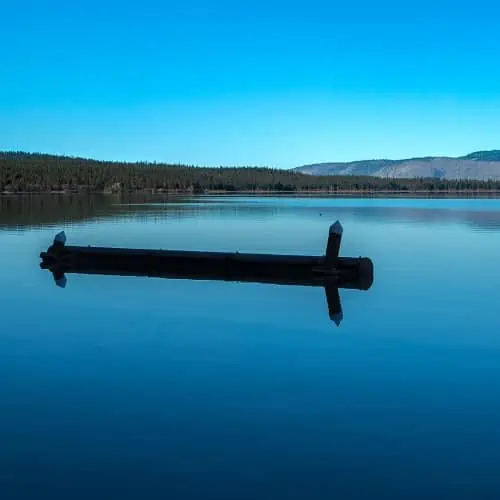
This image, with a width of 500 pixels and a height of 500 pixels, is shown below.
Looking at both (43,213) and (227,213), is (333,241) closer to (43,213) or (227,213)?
(227,213)

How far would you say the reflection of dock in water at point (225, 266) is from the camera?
21422 millimetres

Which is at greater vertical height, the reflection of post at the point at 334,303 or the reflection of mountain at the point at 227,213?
the reflection of mountain at the point at 227,213

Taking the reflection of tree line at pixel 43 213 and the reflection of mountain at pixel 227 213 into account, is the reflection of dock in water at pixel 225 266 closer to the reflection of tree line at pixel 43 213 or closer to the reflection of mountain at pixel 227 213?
the reflection of mountain at pixel 227 213

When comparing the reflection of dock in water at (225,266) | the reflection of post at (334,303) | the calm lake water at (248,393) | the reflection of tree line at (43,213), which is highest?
the reflection of tree line at (43,213)

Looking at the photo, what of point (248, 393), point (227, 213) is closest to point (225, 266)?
point (248, 393)

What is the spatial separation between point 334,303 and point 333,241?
337 cm

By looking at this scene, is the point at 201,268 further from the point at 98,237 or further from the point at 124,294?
the point at 98,237

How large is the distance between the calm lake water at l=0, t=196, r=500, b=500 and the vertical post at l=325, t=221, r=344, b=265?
145 cm

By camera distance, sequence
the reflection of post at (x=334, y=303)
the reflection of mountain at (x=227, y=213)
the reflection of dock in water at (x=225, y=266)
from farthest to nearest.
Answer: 1. the reflection of mountain at (x=227, y=213)
2. the reflection of dock in water at (x=225, y=266)
3. the reflection of post at (x=334, y=303)

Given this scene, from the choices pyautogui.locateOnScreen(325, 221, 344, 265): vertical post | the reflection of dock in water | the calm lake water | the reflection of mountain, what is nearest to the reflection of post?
the reflection of dock in water

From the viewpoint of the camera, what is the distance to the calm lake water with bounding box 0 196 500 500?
7.02 metres

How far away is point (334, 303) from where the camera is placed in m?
18.2

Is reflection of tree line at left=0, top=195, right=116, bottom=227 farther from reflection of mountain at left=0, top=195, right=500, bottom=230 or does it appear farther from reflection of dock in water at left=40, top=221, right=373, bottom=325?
reflection of dock in water at left=40, top=221, right=373, bottom=325

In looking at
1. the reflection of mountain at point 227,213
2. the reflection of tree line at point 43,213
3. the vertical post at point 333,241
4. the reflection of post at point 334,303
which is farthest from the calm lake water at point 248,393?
the reflection of tree line at point 43,213
